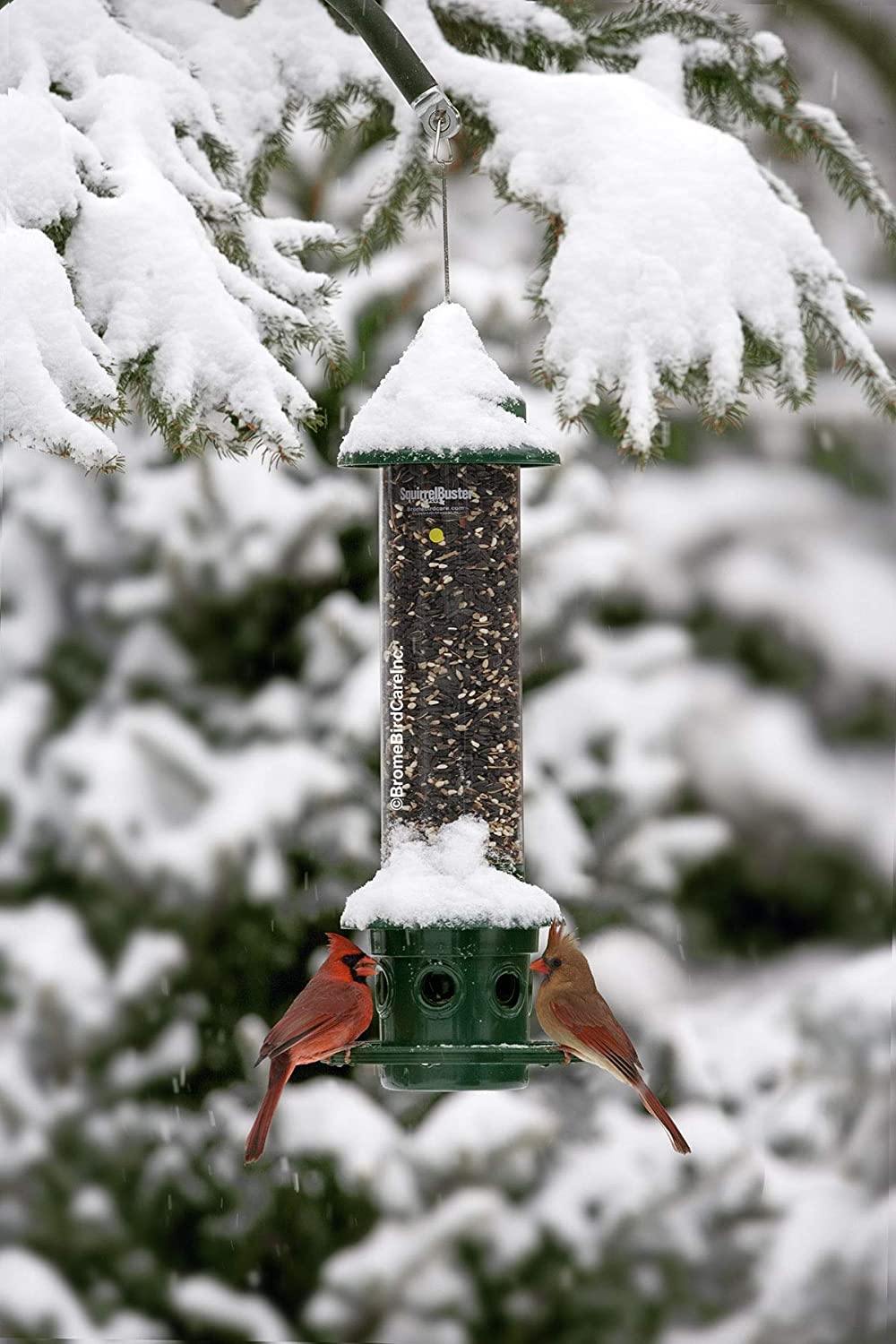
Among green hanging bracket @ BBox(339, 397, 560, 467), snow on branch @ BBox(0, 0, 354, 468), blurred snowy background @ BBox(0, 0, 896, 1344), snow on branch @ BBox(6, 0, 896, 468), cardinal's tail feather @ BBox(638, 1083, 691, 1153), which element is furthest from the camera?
blurred snowy background @ BBox(0, 0, 896, 1344)

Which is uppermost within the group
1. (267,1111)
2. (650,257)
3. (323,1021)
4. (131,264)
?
(650,257)

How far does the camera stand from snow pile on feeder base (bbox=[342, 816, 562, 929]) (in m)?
3.31

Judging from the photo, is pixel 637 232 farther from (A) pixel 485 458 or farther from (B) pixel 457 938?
(B) pixel 457 938

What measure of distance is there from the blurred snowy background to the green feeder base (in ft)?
4.82

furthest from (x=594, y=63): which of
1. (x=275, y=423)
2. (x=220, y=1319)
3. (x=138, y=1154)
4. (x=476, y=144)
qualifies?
(x=220, y=1319)

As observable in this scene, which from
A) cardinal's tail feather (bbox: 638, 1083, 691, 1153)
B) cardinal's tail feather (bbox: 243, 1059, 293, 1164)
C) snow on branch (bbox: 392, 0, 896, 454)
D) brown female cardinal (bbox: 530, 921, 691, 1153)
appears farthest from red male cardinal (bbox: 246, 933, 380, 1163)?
snow on branch (bbox: 392, 0, 896, 454)

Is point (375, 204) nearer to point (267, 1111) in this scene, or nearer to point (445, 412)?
point (445, 412)

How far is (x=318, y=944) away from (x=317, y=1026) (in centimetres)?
173

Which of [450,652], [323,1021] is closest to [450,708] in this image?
[450,652]

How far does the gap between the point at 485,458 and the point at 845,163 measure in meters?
1.08

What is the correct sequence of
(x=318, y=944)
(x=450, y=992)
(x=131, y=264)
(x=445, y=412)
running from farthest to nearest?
(x=318, y=944) < (x=450, y=992) < (x=445, y=412) < (x=131, y=264)

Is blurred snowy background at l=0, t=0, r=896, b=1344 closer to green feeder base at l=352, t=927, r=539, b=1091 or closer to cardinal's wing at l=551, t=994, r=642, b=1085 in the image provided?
green feeder base at l=352, t=927, r=539, b=1091

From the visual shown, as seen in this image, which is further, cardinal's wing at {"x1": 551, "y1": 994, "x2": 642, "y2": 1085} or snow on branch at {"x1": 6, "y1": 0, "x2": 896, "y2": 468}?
cardinal's wing at {"x1": 551, "y1": 994, "x2": 642, "y2": 1085}

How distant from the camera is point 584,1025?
3.20 m
